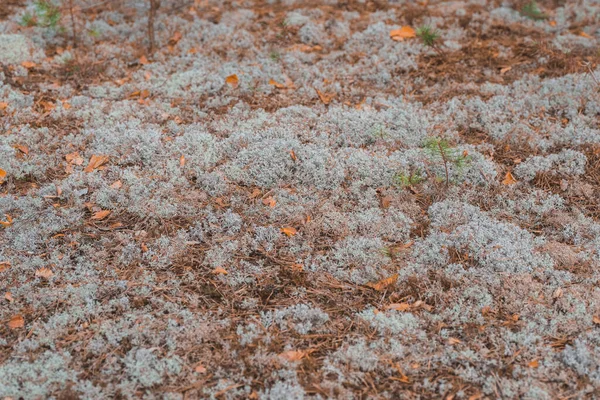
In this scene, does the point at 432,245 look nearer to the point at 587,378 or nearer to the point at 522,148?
the point at 587,378

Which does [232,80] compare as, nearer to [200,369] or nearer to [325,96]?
[325,96]

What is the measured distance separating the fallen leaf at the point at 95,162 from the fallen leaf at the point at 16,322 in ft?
4.83

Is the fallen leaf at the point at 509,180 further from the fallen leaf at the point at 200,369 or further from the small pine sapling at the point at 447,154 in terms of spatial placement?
the fallen leaf at the point at 200,369

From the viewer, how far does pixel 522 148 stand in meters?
4.70

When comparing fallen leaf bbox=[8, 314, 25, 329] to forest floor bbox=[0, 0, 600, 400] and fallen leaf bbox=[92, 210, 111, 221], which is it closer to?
forest floor bbox=[0, 0, 600, 400]

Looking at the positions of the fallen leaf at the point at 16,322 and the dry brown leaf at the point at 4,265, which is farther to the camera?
the dry brown leaf at the point at 4,265

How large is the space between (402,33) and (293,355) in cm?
460

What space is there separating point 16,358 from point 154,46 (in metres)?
4.08

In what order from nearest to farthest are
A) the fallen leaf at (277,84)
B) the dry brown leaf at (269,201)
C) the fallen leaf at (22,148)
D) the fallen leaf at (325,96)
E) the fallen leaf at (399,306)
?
the fallen leaf at (399,306) → the dry brown leaf at (269,201) → the fallen leaf at (22,148) → the fallen leaf at (325,96) → the fallen leaf at (277,84)

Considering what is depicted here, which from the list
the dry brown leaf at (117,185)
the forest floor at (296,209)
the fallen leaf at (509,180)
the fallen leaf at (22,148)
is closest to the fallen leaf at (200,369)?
the forest floor at (296,209)

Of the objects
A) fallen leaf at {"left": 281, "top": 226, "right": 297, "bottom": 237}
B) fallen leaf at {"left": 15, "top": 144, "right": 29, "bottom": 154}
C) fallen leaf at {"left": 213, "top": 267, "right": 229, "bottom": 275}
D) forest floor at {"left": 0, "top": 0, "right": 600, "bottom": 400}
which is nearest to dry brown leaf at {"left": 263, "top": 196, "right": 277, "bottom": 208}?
forest floor at {"left": 0, "top": 0, "right": 600, "bottom": 400}

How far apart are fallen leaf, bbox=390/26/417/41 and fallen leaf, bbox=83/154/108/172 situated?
146 inches

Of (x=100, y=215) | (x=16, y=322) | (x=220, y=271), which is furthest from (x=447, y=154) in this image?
(x=16, y=322)

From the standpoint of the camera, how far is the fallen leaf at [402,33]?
6.33m
